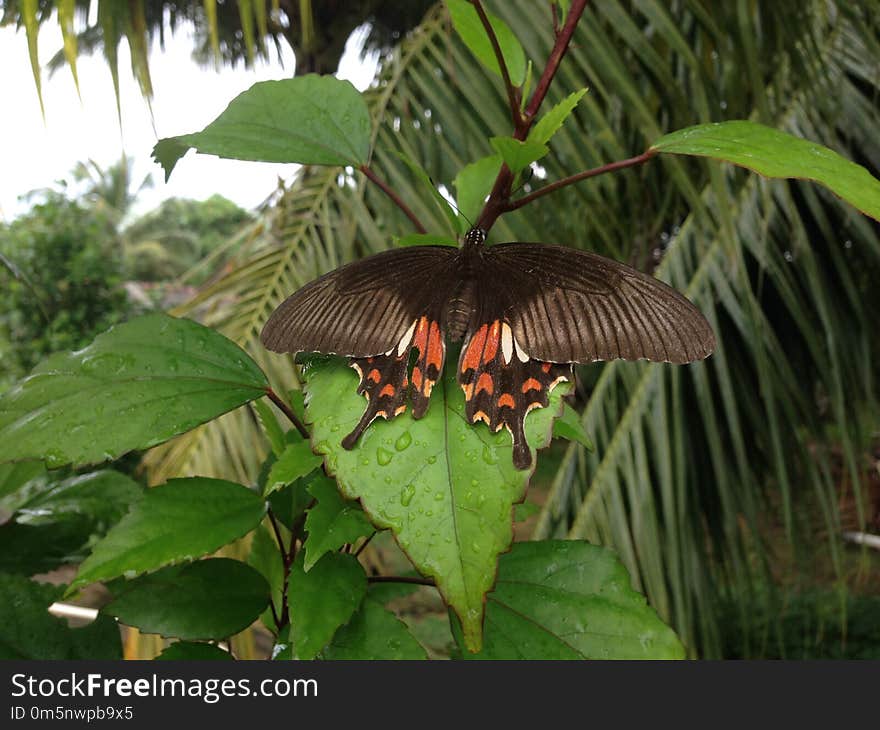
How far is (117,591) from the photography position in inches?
16.7

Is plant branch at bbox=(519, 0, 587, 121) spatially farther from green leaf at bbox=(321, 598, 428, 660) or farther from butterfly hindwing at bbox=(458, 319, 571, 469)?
green leaf at bbox=(321, 598, 428, 660)

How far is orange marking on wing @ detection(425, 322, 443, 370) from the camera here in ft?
1.03

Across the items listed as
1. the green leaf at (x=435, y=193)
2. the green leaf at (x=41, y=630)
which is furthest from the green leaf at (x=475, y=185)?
the green leaf at (x=41, y=630)

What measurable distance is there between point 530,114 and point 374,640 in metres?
0.29

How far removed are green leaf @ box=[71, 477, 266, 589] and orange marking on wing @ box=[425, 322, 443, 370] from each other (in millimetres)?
150

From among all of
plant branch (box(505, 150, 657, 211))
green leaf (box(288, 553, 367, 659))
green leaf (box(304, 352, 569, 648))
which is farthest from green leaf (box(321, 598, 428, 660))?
plant branch (box(505, 150, 657, 211))

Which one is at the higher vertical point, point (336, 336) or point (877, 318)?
point (336, 336)

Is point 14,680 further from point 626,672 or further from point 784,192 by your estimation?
point 784,192

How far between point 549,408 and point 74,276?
434 cm

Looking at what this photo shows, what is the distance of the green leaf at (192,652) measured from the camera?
410 millimetres

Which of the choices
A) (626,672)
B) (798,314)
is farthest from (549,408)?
(798,314)

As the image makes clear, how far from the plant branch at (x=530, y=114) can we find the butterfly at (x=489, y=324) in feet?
0.06

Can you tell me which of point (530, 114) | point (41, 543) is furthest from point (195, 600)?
point (530, 114)

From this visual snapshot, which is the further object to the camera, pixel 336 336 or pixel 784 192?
pixel 784 192
